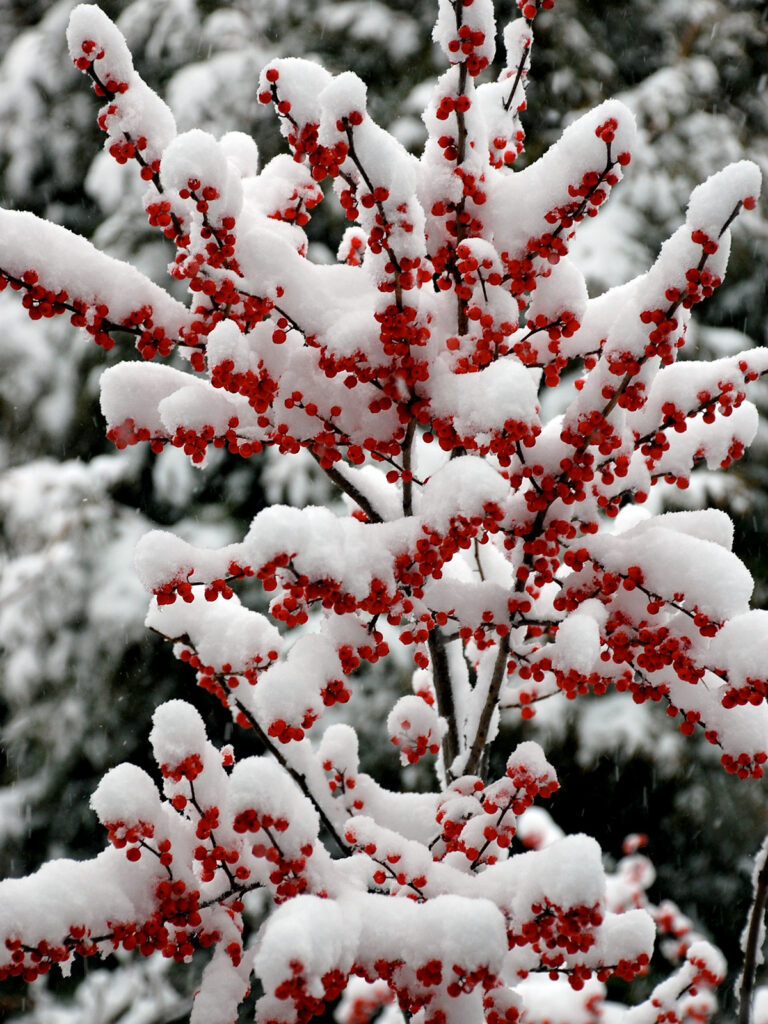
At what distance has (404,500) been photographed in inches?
69.6

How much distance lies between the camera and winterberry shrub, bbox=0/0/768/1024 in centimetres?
130

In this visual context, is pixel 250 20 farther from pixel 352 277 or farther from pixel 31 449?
pixel 352 277

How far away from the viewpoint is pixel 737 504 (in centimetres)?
407

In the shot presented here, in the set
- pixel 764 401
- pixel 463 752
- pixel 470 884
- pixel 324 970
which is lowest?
pixel 324 970

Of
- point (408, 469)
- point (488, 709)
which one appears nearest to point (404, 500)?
point (408, 469)

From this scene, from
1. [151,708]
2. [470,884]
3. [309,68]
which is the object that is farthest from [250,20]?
[470,884]

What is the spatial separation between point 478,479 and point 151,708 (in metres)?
3.41

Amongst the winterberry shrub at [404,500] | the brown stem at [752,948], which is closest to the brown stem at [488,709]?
the winterberry shrub at [404,500]

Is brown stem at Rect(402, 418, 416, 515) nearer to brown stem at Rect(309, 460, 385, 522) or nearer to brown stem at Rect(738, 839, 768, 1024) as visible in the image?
brown stem at Rect(309, 460, 385, 522)

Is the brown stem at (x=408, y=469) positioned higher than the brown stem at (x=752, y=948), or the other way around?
the brown stem at (x=408, y=469)

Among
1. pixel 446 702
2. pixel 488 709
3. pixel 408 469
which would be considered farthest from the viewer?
pixel 446 702

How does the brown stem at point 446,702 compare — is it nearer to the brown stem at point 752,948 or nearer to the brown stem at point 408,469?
the brown stem at point 408,469

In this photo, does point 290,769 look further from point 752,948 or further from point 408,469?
point 752,948

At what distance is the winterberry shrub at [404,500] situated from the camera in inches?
51.4
